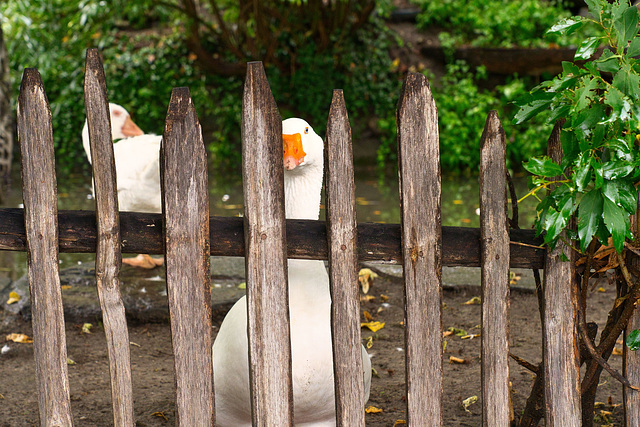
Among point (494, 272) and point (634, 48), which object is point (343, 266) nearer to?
point (494, 272)

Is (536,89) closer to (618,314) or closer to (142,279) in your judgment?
(618,314)

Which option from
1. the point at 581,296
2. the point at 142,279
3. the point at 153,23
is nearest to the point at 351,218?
the point at 581,296

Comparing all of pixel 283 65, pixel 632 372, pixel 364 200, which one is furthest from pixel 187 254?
pixel 283 65

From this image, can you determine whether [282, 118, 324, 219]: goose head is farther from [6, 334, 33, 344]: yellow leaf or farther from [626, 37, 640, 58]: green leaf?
[6, 334, 33, 344]: yellow leaf

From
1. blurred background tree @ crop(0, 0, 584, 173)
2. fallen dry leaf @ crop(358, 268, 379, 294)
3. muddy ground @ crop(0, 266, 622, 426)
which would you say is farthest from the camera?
blurred background tree @ crop(0, 0, 584, 173)

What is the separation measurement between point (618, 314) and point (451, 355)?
1.36 m

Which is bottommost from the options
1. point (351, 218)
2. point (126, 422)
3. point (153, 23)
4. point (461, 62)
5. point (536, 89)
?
point (126, 422)

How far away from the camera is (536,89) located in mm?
1811

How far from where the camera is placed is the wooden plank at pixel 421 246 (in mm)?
1839

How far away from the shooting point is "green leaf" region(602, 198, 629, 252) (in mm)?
1673

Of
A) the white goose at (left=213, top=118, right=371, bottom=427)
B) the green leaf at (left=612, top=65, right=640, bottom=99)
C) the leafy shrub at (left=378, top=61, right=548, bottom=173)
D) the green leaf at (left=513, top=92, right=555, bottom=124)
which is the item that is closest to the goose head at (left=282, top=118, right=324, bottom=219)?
the white goose at (left=213, top=118, right=371, bottom=427)

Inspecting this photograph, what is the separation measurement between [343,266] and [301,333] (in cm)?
41

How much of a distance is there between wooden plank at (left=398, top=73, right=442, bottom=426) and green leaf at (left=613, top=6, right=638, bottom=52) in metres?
0.47

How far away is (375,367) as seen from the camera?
3.26 m
